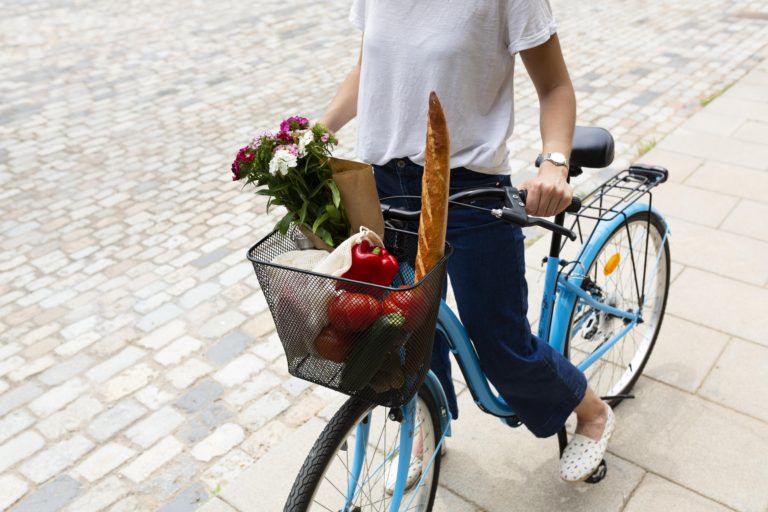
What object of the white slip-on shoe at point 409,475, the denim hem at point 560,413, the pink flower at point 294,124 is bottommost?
the white slip-on shoe at point 409,475

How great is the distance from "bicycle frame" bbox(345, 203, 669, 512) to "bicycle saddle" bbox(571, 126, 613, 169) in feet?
0.88

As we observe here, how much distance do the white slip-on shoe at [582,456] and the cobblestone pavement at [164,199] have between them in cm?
121

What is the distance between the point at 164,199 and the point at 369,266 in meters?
4.62

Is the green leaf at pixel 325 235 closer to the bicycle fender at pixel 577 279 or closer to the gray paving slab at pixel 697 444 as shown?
the bicycle fender at pixel 577 279

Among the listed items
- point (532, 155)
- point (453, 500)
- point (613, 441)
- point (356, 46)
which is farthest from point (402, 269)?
point (356, 46)

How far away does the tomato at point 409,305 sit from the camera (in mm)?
1711

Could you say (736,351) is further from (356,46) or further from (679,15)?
(679,15)

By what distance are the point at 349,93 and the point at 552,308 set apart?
3.54 feet

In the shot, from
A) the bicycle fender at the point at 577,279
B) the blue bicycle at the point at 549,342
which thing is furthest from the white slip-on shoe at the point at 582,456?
the bicycle fender at the point at 577,279

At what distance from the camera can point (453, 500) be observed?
3.09 meters

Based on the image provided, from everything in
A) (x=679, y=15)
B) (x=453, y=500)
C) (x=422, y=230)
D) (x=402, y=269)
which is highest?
(x=422, y=230)

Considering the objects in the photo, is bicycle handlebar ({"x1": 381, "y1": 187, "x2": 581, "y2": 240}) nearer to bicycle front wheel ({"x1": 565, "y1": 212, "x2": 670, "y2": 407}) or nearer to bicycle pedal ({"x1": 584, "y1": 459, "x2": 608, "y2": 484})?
bicycle front wheel ({"x1": 565, "y1": 212, "x2": 670, "y2": 407})

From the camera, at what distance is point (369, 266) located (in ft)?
5.65

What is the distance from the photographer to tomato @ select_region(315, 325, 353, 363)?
175 centimetres
